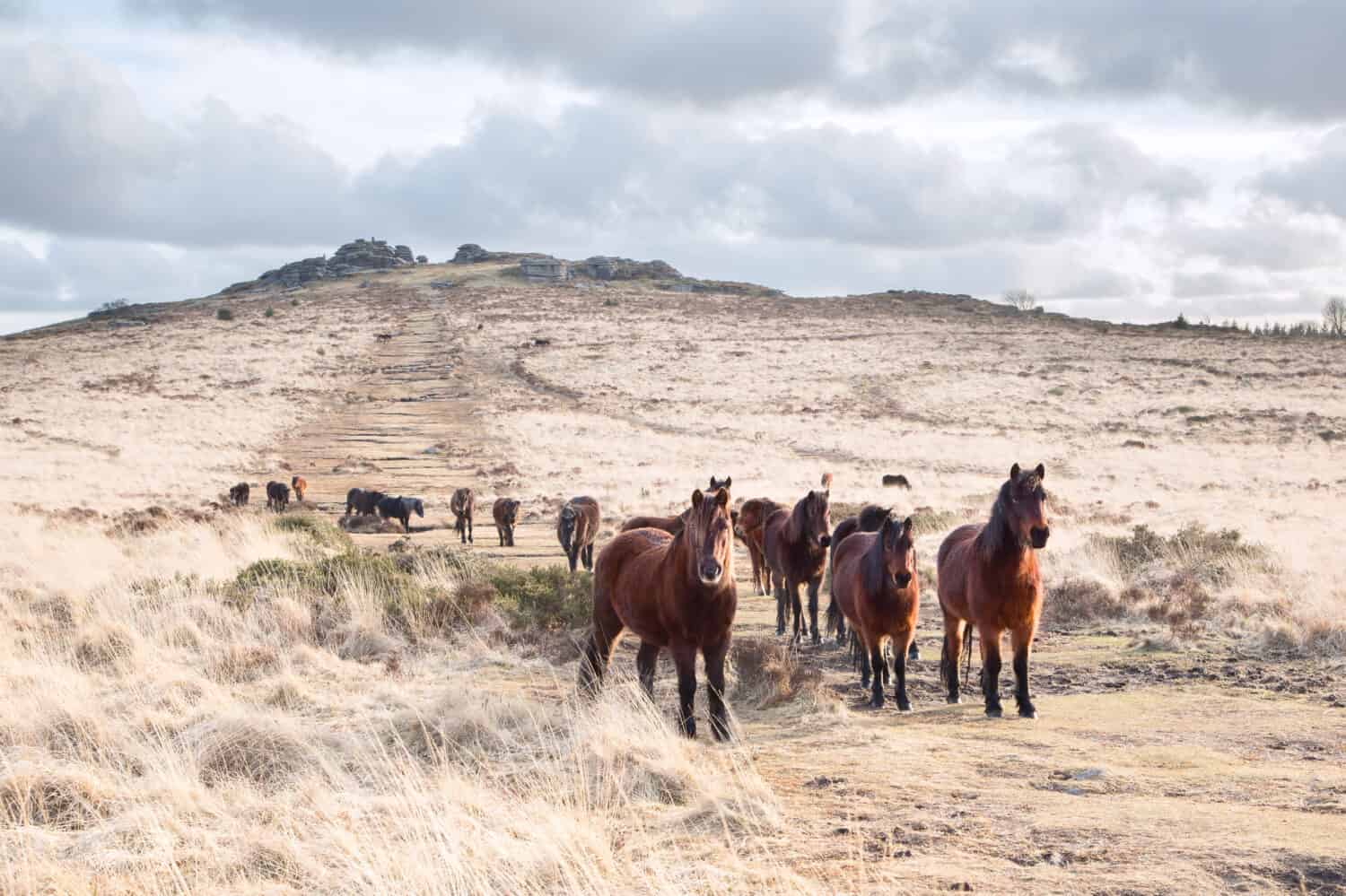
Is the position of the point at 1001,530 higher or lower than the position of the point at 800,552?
higher

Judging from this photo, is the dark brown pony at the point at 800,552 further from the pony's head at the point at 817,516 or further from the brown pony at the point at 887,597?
the brown pony at the point at 887,597

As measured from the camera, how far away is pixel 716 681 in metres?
7.48

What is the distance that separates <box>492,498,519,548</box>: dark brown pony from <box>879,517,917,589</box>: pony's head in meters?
14.8

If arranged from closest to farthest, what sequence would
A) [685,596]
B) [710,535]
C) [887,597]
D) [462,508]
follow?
[710,535], [685,596], [887,597], [462,508]

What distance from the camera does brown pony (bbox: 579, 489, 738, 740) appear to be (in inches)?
275

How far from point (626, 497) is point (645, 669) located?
2251cm

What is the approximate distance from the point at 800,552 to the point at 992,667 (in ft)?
13.5

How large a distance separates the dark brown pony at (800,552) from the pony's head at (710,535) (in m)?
4.79

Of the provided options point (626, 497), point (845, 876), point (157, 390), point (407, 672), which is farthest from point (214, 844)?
point (157, 390)

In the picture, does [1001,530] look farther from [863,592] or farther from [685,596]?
[685,596]

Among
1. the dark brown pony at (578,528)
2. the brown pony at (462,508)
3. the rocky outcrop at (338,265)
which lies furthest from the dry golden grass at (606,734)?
the rocky outcrop at (338,265)

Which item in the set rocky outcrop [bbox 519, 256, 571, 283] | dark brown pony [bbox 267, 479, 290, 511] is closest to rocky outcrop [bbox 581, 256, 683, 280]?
rocky outcrop [bbox 519, 256, 571, 283]

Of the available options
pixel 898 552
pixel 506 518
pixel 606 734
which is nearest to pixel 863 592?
pixel 898 552

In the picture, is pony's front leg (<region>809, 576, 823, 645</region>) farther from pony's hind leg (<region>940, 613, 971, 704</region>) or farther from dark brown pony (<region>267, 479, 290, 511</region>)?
dark brown pony (<region>267, 479, 290, 511</region>)
